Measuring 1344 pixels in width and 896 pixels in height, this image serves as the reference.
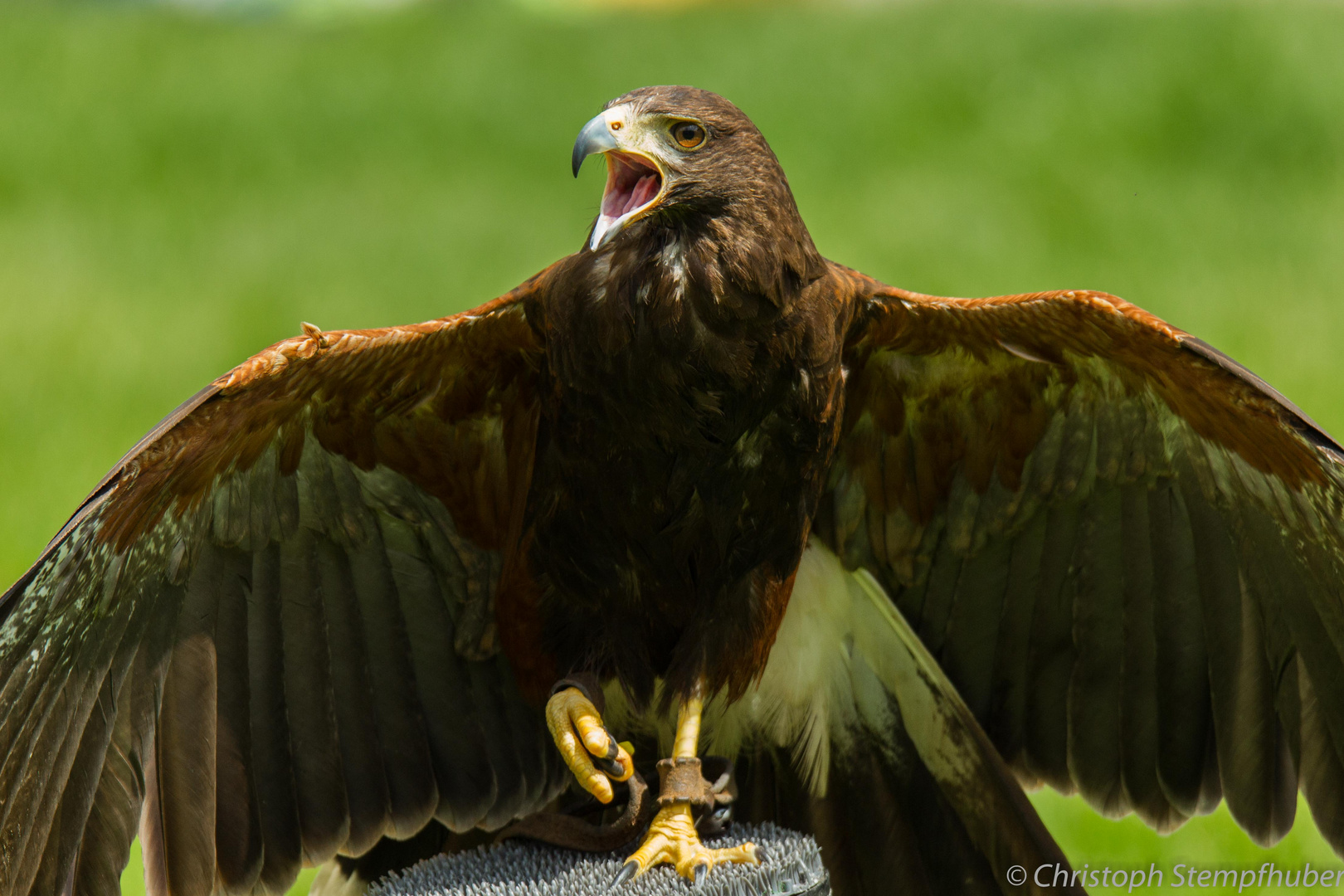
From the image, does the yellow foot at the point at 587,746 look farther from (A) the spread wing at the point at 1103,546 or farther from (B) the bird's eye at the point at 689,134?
(B) the bird's eye at the point at 689,134

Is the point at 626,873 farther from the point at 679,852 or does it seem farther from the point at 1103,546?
the point at 1103,546

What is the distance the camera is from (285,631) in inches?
131

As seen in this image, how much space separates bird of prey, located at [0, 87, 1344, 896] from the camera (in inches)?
112

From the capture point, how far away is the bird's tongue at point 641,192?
288 cm

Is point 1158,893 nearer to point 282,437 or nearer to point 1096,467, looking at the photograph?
point 1096,467

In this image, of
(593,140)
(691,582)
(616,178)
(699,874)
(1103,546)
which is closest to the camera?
(593,140)

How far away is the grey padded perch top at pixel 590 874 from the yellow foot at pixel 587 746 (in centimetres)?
16

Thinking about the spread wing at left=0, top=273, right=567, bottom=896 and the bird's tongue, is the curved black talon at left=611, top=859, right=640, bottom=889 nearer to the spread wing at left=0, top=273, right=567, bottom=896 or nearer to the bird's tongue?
the spread wing at left=0, top=273, right=567, bottom=896

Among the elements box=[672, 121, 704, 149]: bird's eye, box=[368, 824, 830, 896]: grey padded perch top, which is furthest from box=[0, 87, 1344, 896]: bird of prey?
box=[368, 824, 830, 896]: grey padded perch top

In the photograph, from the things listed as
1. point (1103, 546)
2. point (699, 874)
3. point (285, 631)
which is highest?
point (1103, 546)

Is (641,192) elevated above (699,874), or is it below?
above

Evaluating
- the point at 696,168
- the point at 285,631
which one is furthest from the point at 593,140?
the point at 285,631

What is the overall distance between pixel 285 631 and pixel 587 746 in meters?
0.82

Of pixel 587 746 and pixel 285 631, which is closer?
pixel 587 746
